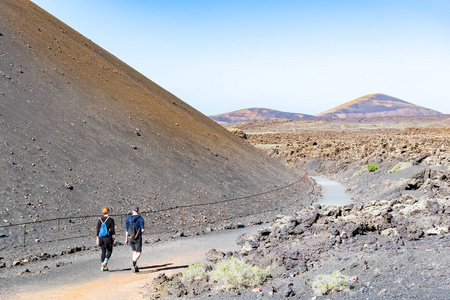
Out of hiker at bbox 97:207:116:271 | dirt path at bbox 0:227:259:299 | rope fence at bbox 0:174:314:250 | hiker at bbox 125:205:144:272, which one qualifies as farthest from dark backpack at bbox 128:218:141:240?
rope fence at bbox 0:174:314:250

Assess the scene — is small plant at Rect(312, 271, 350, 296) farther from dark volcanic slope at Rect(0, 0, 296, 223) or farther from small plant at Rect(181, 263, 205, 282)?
dark volcanic slope at Rect(0, 0, 296, 223)

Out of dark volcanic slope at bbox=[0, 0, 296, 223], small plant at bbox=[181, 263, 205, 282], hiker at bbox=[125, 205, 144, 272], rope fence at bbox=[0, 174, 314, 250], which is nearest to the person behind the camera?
small plant at bbox=[181, 263, 205, 282]

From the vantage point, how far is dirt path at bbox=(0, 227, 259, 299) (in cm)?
1058

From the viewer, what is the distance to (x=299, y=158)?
6322 cm

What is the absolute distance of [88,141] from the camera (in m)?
24.7

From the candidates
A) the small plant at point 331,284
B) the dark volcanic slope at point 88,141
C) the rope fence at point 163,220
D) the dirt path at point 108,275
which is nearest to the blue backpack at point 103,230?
the dirt path at point 108,275

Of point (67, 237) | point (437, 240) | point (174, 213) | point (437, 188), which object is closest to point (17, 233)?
point (67, 237)

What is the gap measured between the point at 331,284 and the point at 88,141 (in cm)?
1945

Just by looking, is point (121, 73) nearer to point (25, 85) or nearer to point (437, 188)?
point (25, 85)

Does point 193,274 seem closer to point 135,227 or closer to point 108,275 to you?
point 135,227

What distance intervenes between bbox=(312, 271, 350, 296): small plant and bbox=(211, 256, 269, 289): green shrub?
1742 mm

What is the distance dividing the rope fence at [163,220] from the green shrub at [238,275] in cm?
748

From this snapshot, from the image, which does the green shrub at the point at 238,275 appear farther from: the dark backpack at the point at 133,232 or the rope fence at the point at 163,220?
the rope fence at the point at 163,220

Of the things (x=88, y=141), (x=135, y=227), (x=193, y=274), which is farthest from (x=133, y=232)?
(x=88, y=141)
